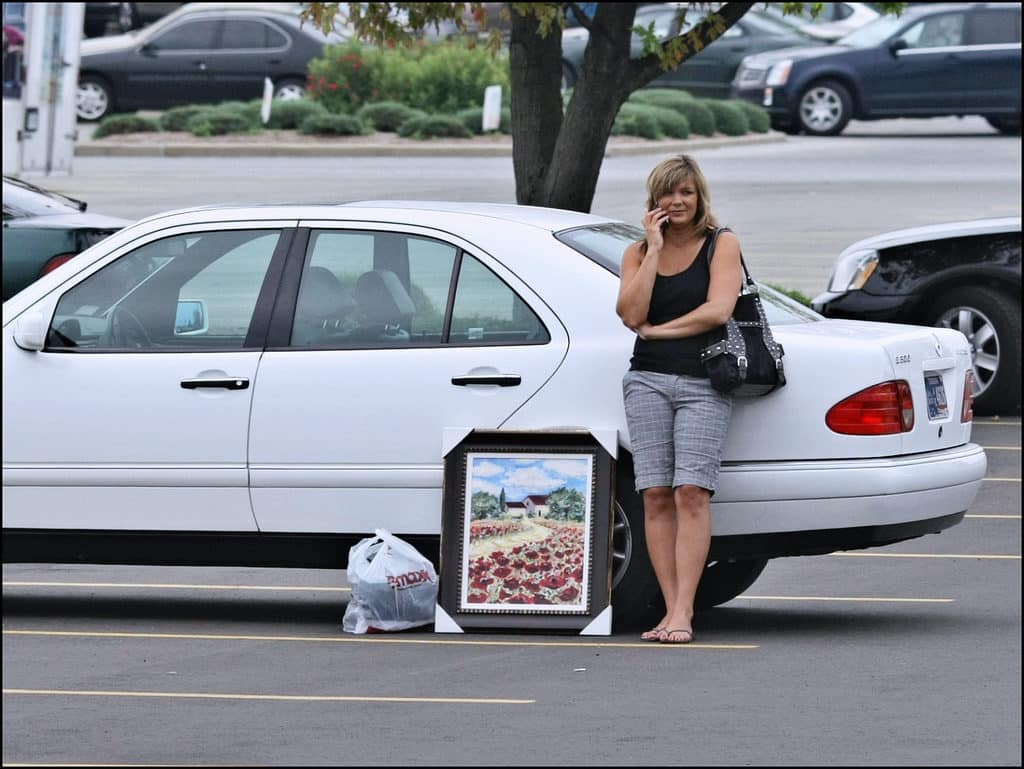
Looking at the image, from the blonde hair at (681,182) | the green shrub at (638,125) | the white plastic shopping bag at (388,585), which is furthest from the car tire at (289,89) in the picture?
the blonde hair at (681,182)

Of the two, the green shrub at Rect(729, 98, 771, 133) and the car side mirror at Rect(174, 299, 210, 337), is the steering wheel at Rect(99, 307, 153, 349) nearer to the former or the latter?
the car side mirror at Rect(174, 299, 210, 337)

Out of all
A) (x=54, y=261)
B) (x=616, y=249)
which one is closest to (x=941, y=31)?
(x=54, y=261)

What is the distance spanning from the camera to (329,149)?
28500 mm

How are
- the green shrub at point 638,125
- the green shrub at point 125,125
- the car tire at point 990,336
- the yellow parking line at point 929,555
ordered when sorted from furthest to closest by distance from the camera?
the green shrub at point 125,125
the green shrub at point 638,125
the car tire at point 990,336
the yellow parking line at point 929,555

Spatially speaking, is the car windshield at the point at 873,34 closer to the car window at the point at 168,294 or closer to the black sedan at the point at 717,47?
the black sedan at the point at 717,47

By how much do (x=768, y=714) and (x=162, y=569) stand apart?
12.3 ft

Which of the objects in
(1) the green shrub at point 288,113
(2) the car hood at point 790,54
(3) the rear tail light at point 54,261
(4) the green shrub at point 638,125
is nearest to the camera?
(3) the rear tail light at point 54,261

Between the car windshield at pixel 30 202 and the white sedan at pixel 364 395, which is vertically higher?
the car windshield at pixel 30 202

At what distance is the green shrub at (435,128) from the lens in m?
29.3

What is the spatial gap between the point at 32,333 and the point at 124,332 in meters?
0.32

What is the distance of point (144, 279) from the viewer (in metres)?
7.91

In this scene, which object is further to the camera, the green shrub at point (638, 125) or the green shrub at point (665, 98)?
the green shrub at point (665, 98)

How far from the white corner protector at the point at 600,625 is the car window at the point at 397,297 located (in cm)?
96

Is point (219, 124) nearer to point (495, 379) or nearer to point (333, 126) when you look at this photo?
point (333, 126)
